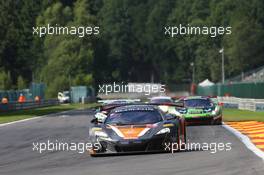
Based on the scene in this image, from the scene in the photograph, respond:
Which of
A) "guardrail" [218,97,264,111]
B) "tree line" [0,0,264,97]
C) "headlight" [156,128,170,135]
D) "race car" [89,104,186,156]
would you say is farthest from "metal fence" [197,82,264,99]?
"headlight" [156,128,170,135]

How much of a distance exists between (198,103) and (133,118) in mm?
13296

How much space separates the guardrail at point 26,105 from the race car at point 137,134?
38.9 metres

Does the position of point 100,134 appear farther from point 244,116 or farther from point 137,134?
point 244,116

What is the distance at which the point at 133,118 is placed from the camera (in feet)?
61.7

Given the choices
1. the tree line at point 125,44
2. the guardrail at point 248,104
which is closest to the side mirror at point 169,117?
the guardrail at point 248,104

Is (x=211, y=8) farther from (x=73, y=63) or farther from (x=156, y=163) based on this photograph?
(x=156, y=163)

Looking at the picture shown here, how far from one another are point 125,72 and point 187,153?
5228 inches

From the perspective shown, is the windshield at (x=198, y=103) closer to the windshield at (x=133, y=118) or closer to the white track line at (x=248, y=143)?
the white track line at (x=248, y=143)

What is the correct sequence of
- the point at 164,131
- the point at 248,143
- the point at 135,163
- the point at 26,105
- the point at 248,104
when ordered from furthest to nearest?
1. the point at 26,105
2. the point at 248,104
3. the point at 248,143
4. the point at 164,131
5. the point at 135,163

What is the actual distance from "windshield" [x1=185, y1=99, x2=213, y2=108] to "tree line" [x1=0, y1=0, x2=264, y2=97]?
59.4 meters

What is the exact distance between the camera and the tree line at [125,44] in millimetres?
99625

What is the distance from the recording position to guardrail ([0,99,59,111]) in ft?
191

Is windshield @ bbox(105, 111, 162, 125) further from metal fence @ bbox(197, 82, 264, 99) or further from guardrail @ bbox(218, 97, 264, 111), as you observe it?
metal fence @ bbox(197, 82, 264, 99)

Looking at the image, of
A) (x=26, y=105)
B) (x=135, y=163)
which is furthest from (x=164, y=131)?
(x=26, y=105)
